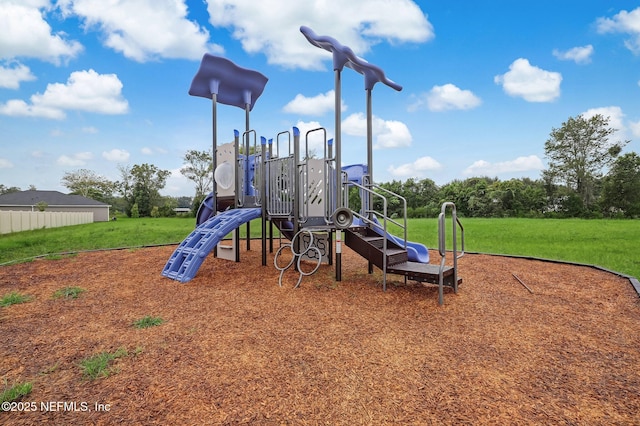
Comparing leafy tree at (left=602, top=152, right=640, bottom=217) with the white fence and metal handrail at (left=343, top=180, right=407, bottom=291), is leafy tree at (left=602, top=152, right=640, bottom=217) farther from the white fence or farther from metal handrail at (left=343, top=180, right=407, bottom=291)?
the white fence

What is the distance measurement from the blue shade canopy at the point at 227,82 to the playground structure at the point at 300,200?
2 centimetres

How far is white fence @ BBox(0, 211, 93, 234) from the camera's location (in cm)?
1647

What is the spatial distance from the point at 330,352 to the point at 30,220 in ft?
74.4

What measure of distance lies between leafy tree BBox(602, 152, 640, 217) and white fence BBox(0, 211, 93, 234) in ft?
123

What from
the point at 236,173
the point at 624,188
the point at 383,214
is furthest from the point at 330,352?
the point at 624,188

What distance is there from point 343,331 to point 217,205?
17.9ft

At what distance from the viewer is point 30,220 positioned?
750 inches

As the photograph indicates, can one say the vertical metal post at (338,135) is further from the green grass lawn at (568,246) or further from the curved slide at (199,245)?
the green grass lawn at (568,246)

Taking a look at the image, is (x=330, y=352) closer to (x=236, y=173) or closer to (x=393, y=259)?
(x=393, y=259)

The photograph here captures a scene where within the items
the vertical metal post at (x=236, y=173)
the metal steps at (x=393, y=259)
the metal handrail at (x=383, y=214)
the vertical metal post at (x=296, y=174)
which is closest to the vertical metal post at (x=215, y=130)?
the vertical metal post at (x=236, y=173)

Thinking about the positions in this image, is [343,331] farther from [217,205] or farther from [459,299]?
[217,205]

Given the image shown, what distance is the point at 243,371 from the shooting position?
2625mm

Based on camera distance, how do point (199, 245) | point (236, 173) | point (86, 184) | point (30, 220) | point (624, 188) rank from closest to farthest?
1. point (199, 245)
2. point (236, 173)
3. point (30, 220)
4. point (624, 188)
5. point (86, 184)

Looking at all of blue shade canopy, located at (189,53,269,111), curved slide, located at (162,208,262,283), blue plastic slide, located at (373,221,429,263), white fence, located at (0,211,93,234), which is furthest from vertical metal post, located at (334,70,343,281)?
white fence, located at (0,211,93,234)
